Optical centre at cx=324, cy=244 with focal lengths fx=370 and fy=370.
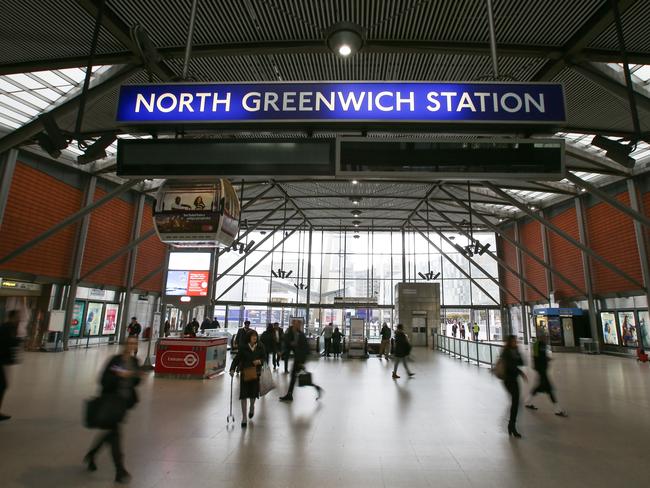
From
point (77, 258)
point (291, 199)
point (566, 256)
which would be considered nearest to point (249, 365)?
point (77, 258)

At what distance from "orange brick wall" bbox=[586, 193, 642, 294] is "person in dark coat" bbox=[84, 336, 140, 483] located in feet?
74.8

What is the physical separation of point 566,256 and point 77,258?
28.8m

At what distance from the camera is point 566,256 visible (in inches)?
950

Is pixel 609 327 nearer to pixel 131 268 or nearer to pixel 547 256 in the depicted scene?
pixel 547 256

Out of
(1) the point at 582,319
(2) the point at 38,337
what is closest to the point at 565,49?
(1) the point at 582,319

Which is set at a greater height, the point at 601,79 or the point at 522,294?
the point at 601,79

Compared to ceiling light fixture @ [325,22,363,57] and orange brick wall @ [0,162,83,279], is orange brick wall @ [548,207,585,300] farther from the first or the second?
orange brick wall @ [0,162,83,279]

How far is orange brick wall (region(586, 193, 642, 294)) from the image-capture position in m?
19.0

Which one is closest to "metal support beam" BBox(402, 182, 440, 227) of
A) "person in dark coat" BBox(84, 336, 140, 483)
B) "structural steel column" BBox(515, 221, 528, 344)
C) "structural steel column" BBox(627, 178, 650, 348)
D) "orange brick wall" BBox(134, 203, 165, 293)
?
"structural steel column" BBox(515, 221, 528, 344)

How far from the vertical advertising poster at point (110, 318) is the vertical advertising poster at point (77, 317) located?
1654 mm

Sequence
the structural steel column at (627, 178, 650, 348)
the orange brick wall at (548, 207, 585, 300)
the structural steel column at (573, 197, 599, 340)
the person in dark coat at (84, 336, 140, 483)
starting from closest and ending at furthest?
the person in dark coat at (84, 336, 140, 483)
the structural steel column at (627, 178, 650, 348)
the structural steel column at (573, 197, 599, 340)
the orange brick wall at (548, 207, 585, 300)

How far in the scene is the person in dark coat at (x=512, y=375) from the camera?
5.63 metres

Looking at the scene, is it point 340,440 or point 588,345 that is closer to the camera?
point 340,440

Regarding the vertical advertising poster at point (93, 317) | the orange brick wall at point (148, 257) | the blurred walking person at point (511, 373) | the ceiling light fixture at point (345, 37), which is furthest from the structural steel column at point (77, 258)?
the blurred walking person at point (511, 373)
